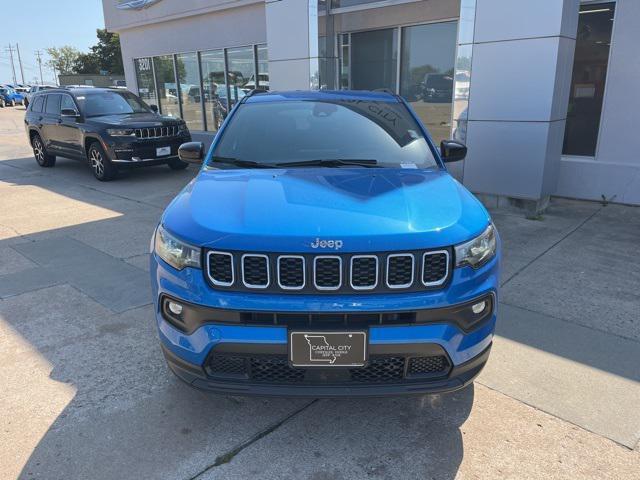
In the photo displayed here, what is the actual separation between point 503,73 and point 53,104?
381 inches

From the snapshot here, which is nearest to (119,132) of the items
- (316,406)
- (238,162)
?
(238,162)

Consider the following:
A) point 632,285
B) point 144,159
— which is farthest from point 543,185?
point 144,159

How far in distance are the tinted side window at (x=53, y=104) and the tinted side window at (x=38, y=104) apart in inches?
15.5

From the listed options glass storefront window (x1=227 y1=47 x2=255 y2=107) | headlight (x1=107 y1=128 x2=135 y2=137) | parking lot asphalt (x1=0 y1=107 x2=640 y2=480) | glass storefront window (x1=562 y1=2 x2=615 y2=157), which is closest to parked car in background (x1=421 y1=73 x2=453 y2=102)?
glass storefront window (x1=562 y1=2 x2=615 y2=157)

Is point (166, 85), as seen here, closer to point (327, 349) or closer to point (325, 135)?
point (325, 135)

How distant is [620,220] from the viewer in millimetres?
6652

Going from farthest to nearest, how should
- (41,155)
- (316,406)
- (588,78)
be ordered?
(41,155) < (588,78) < (316,406)

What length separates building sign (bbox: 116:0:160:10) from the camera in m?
14.4

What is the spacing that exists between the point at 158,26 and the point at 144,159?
6.93 meters

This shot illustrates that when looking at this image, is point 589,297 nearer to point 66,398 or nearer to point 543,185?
point 543,185

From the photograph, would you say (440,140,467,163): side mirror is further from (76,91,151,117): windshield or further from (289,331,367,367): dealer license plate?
(76,91,151,117): windshield

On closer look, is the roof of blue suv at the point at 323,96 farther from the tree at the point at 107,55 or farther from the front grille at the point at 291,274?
the tree at the point at 107,55

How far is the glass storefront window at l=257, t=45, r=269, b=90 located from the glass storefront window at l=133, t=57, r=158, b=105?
5499 mm

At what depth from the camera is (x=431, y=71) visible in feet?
32.4
